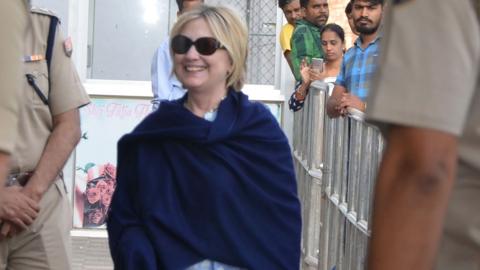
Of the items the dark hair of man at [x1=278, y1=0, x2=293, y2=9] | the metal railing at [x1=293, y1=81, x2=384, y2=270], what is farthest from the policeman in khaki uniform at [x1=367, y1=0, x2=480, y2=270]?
the dark hair of man at [x1=278, y1=0, x2=293, y2=9]

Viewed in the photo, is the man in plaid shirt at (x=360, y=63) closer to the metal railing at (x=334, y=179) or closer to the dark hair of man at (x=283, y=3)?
the metal railing at (x=334, y=179)

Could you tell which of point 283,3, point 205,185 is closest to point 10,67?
point 205,185

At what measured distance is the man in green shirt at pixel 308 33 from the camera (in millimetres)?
8367

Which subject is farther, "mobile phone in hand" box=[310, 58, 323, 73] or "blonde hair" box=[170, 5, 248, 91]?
"mobile phone in hand" box=[310, 58, 323, 73]

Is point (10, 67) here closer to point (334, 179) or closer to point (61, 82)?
point (61, 82)

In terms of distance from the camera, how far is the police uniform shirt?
445 cm

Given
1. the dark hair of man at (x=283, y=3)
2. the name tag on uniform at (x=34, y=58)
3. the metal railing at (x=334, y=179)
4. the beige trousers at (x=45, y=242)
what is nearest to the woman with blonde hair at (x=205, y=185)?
the beige trousers at (x=45, y=242)

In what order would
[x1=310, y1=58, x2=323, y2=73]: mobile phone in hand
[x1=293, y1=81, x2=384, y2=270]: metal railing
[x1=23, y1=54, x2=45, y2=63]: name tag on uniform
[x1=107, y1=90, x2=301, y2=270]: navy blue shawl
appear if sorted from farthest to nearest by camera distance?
[x1=310, y1=58, x2=323, y2=73]: mobile phone in hand → [x1=293, y1=81, x2=384, y2=270]: metal railing → [x1=23, y1=54, x2=45, y2=63]: name tag on uniform → [x1=107, y1=90, x2=301, y2=270]: navy blue shawl

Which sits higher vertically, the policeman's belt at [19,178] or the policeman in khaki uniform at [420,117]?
the policeman in khaki uniform at [420,117]

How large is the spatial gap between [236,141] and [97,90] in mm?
4974

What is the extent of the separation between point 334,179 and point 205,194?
2.64 metres

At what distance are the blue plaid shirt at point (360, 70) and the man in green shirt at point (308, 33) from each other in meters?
1.19

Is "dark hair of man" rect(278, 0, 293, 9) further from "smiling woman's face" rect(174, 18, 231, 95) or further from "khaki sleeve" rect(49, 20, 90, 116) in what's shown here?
"smiling woman's face" rect(174, 18, 231, 95)

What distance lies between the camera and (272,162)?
13.6ft
